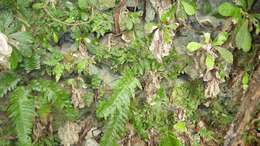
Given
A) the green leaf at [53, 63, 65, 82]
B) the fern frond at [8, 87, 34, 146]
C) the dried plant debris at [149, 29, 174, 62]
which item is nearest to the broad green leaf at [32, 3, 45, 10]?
the green leaf at [53, 63, 65, 82]

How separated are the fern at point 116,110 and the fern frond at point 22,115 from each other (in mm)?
600

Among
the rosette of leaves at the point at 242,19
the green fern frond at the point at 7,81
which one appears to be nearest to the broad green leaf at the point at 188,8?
the rosette of leaves at the point at 242,19

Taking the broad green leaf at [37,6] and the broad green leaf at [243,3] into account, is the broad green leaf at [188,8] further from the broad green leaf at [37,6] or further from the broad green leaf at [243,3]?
the broad green leaf at [37,6]

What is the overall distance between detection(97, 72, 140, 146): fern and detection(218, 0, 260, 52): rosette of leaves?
1044 millimetres

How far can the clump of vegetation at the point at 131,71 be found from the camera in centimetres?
341

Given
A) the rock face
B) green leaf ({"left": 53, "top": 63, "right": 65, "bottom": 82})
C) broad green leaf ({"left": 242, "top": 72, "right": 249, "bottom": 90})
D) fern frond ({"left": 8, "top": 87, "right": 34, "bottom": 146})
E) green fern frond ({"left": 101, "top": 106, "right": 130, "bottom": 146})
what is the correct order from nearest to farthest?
the rock face → fern frond ({"left": 8, "top": 87, "right": 34, "bottom": 146}) → green fern frond ({"left": 101, "top": 106, "right": 130, "bottom": 146}) → green leaf ({"left": 53, "top": 63, "right": 65, "bottom": 82}) → broad green leaf ({"left": 242, "top": 72, "right": 249, "bottom": 90})

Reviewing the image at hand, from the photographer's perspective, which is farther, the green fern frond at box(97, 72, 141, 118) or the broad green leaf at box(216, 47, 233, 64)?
the broad green leaf at box(216, 47, 233, 64)

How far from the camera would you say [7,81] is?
3.46m

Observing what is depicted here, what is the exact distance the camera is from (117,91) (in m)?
3.36

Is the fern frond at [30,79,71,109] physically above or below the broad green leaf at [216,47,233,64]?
below

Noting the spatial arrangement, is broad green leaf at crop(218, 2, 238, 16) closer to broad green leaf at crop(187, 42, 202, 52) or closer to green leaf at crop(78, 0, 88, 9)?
broad green leaf at crop(187, 42, 202, 52)

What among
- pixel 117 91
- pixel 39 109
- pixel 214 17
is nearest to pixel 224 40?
pixel 214 17

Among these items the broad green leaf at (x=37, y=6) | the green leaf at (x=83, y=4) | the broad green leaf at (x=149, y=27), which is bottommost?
the broad green leaf at (x=149, y=27)

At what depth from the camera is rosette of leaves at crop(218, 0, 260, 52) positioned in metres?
3.32
